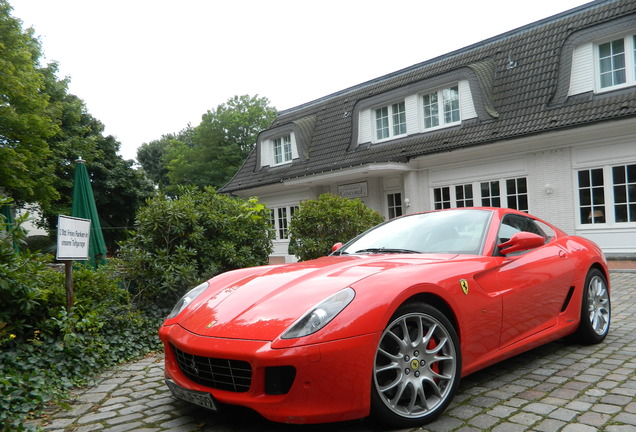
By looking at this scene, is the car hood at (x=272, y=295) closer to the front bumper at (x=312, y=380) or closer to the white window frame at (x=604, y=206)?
the front bumper at (x=312, y=380)

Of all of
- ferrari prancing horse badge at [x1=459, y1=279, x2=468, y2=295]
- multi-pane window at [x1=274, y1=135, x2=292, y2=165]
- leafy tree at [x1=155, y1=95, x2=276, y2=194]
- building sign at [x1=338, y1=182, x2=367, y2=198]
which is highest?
leafy tree at [x1=155, y1=95, x2=276, y2=194]

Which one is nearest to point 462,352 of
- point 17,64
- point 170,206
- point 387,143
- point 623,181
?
point 170,206

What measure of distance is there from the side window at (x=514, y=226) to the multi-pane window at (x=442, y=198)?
1030 centimetres

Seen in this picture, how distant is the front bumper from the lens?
2324mm

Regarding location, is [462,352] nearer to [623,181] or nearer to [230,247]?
[230,247]

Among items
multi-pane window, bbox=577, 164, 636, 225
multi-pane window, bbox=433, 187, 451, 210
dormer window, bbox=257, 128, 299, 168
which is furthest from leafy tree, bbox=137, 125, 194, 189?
multi-pane window, bbox=577, 164, 636, 225

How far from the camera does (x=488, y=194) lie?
13453 millimetres

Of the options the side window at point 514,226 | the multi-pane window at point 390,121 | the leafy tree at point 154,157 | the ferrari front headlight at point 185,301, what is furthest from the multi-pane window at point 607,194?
the leafy tree at point 154,157

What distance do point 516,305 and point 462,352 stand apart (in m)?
0.69

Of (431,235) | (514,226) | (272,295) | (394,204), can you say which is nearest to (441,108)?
(394,204)

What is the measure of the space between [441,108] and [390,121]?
2147 millimetres

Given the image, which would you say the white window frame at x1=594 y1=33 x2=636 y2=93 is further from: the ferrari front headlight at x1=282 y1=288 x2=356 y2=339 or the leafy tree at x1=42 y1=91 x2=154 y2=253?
the leafy tree at x1=42 y1=91 x2=154 y2=253

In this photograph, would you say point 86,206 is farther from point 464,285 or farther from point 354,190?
point 354,190

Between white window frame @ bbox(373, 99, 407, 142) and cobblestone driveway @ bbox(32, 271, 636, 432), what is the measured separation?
12693mm
